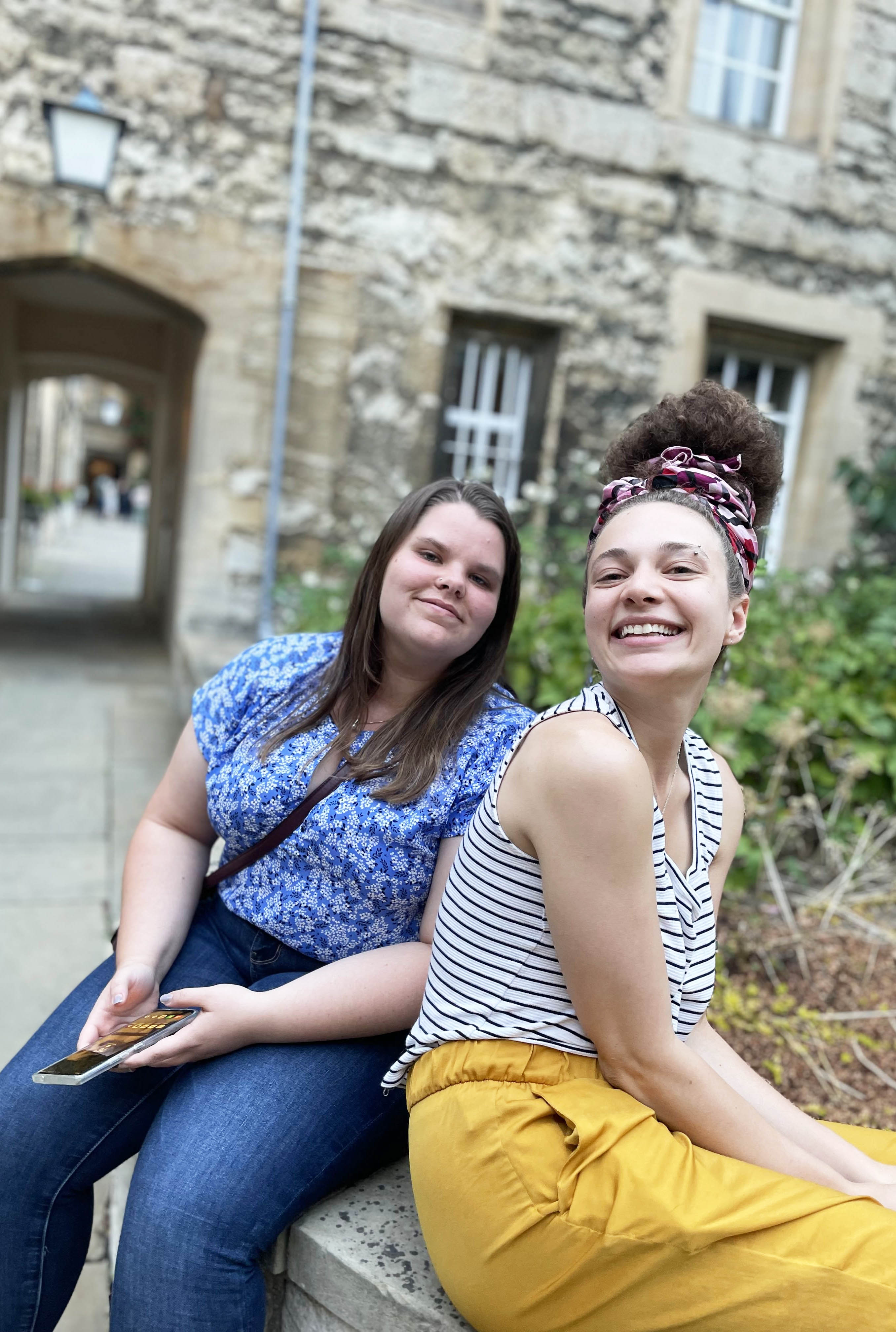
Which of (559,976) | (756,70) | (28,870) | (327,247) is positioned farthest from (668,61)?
(559,976)

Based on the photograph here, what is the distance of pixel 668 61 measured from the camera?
19.6 feet

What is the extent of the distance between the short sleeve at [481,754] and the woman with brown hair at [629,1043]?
21 cm

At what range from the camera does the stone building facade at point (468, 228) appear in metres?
5.35

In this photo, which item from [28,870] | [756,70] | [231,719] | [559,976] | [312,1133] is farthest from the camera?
[756,70]

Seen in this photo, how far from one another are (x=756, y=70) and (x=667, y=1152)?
709cm

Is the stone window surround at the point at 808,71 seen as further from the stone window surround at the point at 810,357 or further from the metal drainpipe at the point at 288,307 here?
the metal drainpipe at the point at 288,307

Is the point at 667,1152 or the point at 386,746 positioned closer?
the point at 667,1152

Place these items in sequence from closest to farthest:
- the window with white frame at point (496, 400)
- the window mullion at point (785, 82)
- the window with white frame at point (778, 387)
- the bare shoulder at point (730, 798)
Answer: the bare shoulder at point (730, 798), the window with white frame at point (496, 400), the window mullion at point (785, 82), the window with white frame at point (778, 387)

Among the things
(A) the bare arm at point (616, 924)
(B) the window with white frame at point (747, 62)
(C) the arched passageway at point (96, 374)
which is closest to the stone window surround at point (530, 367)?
(C) the arched passageway at point (96, 374)

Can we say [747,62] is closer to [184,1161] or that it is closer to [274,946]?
[274,946]

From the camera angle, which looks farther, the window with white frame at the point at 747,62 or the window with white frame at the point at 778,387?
the window with white frame at the point at 778,387

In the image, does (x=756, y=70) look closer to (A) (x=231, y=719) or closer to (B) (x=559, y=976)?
(A) (x=231, y=719)

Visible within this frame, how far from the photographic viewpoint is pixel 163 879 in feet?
5.74

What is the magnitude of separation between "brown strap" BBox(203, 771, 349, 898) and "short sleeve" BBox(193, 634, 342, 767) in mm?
178
